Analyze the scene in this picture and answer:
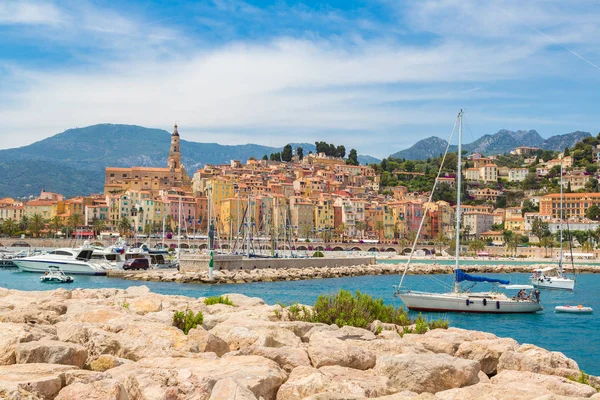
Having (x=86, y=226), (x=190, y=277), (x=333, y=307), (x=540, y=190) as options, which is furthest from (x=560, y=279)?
(x=540, y=190)

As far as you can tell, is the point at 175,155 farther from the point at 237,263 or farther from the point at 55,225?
the point at 237,263

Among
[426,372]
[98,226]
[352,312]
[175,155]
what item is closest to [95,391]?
[426,372]

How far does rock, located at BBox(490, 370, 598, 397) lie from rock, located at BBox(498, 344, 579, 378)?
2.88ft

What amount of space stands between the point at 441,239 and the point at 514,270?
136ft

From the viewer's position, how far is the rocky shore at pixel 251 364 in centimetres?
655

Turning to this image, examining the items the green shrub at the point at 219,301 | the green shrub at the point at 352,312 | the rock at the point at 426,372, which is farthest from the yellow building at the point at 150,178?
the rock at the point at 426,372

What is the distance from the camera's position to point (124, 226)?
110938 millimetres

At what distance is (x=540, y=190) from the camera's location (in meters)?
161

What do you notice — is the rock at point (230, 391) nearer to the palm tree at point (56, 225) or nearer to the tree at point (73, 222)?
the tree at point (73, 222)

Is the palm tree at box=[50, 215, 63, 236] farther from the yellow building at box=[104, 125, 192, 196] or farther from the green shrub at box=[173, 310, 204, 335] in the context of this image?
the green shrub at box=[173, 310, 204, 335]

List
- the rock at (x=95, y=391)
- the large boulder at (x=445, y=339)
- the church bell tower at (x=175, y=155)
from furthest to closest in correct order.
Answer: the church bell tower at (x=175, y=155) → the large boulder at (x=445, y=339) → the rock at (x=95, y=391)

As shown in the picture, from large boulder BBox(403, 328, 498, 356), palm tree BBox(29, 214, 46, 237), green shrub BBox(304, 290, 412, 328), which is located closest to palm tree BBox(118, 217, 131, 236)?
palm tree BBox(29, 214, 46, 237)

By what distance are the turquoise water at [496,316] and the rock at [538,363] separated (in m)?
7.63

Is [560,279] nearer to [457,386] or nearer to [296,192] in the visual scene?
[457,386]
